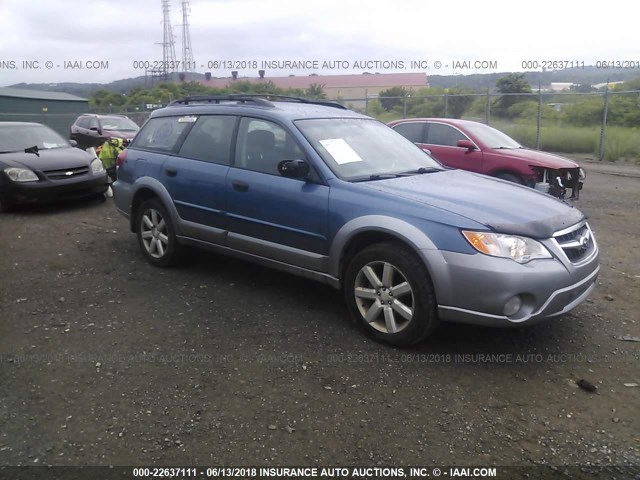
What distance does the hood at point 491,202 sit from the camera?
3.67 metres

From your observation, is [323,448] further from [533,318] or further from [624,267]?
[624,267]

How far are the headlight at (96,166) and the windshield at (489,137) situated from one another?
6097mm

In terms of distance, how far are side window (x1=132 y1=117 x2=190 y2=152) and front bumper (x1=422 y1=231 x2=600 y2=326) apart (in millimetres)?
3032

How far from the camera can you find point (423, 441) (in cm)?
293

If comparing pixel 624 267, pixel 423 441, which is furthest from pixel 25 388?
pixel 624 267

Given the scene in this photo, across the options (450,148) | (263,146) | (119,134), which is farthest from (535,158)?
(119,134)

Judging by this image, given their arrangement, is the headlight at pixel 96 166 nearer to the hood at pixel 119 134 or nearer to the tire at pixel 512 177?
the tire at pixel 512 177

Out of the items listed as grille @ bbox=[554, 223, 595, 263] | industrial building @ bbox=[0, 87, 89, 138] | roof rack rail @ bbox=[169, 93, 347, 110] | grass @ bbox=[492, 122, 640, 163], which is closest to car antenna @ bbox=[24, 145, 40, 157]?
roof rack rail @ bbox=[169, 93, 347, 110]

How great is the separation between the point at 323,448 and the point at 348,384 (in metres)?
0.64

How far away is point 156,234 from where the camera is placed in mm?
5688

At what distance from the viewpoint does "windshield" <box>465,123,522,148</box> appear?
9.40 meters

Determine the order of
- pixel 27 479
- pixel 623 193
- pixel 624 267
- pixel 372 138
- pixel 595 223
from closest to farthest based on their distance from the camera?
1. pixel 27 479
2. pixel 372 138
3. pixel 624 267
4. pixel 595 223
5. pixel 623 193

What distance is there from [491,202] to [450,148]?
228 inches

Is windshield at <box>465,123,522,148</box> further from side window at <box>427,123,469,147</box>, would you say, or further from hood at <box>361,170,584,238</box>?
hood at <box>361,170,584,238</box>
